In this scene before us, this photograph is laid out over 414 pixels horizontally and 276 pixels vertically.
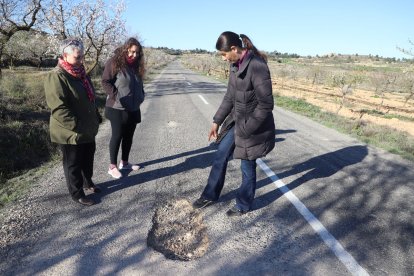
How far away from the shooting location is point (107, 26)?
799 inches

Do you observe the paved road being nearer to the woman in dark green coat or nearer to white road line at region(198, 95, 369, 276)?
white road line at region(198, 95, 369, 276)

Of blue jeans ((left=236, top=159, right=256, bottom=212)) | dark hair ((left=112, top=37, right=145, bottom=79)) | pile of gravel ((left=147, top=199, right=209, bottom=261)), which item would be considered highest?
dark hair ((left=112, top=37, right=145, bottom=79))

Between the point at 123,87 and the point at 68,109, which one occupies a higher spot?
the point at 123,87

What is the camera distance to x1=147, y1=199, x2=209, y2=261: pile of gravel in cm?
295

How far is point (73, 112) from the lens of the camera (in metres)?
3.41

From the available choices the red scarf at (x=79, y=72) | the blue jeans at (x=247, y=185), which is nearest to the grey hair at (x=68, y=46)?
the red scarf at (x=79, y=72)

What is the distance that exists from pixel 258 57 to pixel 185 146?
142 inches

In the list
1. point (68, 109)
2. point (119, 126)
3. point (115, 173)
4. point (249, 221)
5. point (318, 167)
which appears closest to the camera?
point (68, 109)

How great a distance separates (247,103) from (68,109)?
1.79 m

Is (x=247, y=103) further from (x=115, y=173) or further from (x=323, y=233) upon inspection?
(x=115, y=173)

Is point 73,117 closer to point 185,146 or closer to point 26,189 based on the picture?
point 26,189

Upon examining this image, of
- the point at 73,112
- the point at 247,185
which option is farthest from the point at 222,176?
the point at 73,112

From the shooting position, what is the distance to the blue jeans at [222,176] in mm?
3498

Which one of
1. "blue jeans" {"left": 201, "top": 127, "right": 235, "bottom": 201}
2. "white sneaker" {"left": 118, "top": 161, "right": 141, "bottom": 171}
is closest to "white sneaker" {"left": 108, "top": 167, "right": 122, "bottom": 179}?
"white sneaker" {"left": 118, "top": 161, "right": 141, "bottom": 171}
